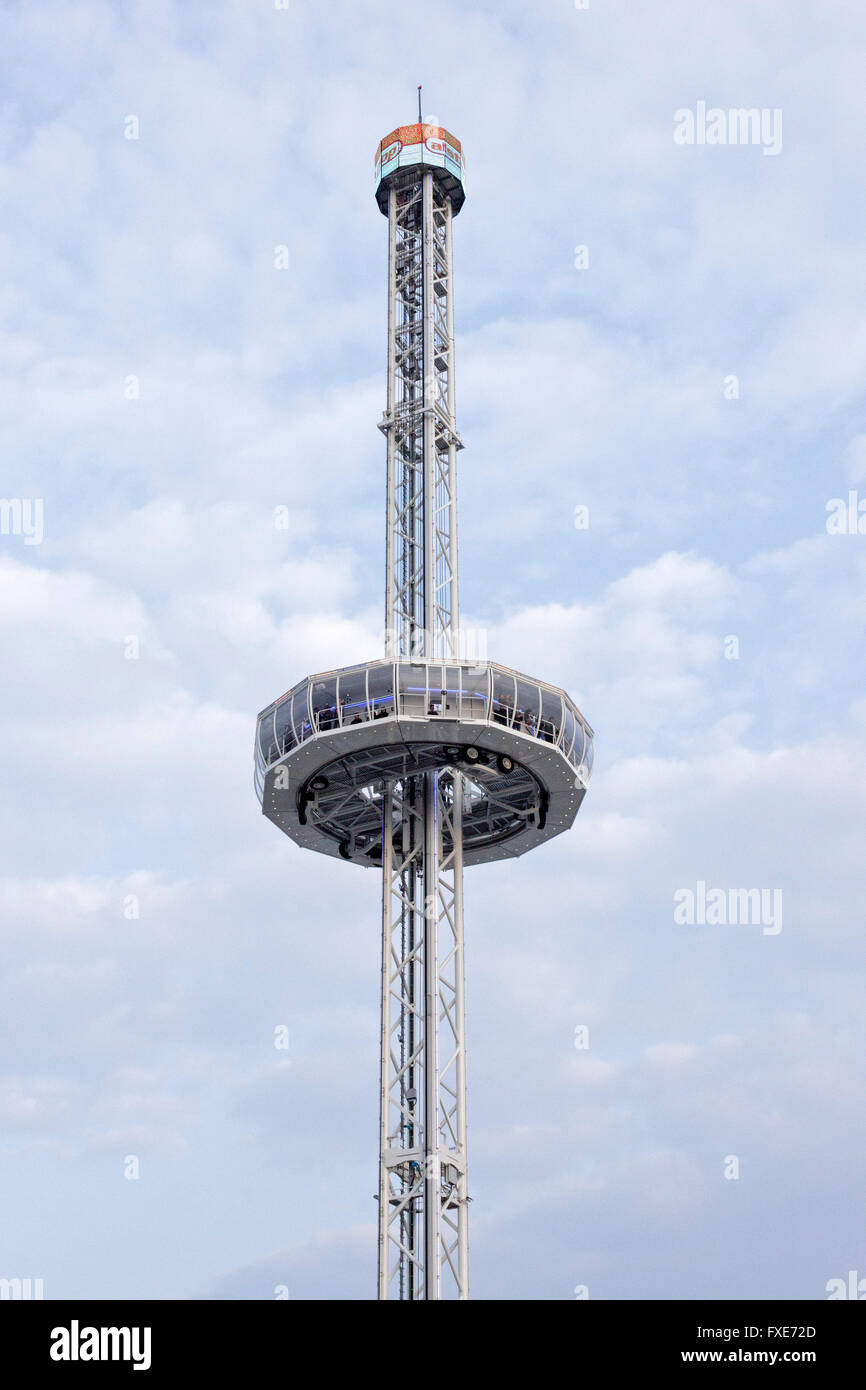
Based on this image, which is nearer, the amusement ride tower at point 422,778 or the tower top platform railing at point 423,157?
the amusement ride tower at point 422,778

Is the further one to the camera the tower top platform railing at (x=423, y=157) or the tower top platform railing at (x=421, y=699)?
the tower top platform railing at (x=423, y=157)

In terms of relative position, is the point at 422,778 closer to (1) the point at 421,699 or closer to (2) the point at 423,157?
(1) the point at 421,699

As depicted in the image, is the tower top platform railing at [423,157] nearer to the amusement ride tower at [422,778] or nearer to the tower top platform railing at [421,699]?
the amusement ride tower at [422,778]

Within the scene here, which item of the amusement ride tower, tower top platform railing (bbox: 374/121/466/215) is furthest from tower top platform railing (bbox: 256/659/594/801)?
tower top platform railing (bbox: 374/121/466/215)

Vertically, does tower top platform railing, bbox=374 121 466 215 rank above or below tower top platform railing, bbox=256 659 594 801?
above

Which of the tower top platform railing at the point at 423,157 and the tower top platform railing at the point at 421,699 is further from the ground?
the tower top platform railing at the point at 423,157

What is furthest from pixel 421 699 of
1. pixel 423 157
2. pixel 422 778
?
pixel 423 157

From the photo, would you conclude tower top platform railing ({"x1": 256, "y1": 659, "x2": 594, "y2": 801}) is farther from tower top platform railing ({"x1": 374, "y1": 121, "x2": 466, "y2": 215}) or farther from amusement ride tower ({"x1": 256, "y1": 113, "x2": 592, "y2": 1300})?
tower top platform railing ({"x1": 374, "y1": 121, "x2": 466, "y2": 215})

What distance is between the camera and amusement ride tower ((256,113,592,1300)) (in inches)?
3199

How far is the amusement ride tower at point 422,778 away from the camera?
81.2 meters

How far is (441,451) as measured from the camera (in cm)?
10225

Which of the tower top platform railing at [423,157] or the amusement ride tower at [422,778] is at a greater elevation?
the tower top platform railing at [423,157]

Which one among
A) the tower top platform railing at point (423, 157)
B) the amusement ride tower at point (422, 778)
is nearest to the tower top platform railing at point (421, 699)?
the amusement ride tower at point (422, 778)
